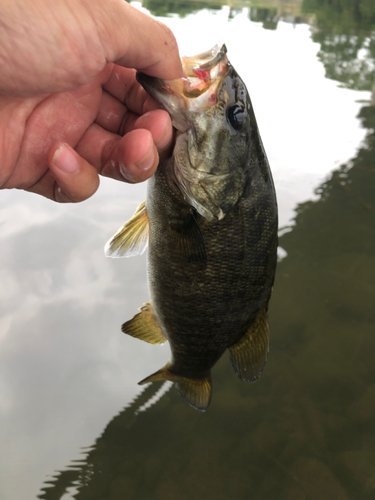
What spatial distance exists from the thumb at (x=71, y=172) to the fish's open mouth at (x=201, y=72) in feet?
1.24

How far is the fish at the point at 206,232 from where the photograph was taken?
1.26m

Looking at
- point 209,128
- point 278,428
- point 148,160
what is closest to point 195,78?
point 209,128

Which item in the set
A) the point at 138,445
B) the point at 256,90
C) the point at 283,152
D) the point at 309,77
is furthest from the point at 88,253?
the point at 309,77

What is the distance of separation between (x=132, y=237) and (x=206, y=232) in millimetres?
356

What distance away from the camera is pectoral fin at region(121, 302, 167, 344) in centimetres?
188

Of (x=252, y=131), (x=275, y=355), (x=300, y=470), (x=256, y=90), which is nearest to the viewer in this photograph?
(x=252, y=131)

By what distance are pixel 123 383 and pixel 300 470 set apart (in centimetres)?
108

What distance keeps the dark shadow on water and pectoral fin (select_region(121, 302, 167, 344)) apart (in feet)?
2.06

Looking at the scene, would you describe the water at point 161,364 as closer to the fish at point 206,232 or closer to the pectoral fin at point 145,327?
the fish at point 206,232

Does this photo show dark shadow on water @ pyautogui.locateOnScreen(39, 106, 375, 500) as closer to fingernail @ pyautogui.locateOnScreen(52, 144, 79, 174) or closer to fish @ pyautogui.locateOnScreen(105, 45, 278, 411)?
fish @ pyautogui.locateOnScreen(105, 45, 278, 411)

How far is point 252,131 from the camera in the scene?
4.57 ft

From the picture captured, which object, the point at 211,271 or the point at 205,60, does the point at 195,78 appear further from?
the point at 211,271

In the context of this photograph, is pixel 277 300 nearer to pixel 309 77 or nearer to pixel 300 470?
pixel 300 470

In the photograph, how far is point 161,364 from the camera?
254 centimetres
